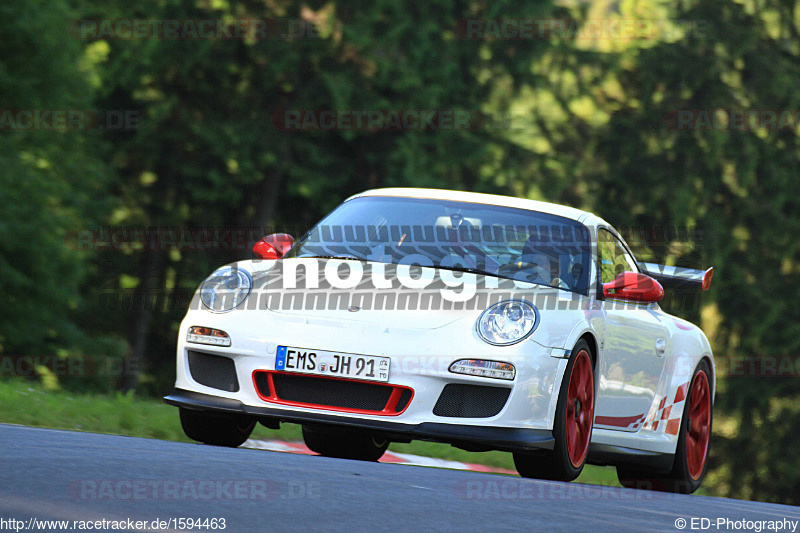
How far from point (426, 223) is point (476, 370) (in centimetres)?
147

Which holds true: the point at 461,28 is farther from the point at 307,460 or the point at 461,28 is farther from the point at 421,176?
the point at 307,460

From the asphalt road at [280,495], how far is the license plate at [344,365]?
448 millimetres

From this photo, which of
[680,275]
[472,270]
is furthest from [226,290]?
[680,275]

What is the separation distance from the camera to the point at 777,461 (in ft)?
108

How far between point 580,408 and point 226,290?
2021mm

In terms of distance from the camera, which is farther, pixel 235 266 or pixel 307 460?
pixel 235 266

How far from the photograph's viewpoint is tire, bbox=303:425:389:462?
9133 mm

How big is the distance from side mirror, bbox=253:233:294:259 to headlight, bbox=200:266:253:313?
0.70 m

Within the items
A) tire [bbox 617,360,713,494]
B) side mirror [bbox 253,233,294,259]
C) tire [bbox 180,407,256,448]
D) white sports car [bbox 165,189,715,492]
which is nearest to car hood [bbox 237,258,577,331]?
white sports car [bbox 165,189,715,492]

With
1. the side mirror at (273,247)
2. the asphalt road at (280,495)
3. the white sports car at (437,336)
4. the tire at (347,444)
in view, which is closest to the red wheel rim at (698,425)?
the white sports car at (437,336)

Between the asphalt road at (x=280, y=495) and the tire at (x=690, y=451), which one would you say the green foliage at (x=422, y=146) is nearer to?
the tire at (x=690, y=451)

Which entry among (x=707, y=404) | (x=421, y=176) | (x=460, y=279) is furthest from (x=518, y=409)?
(x=421, y=176)

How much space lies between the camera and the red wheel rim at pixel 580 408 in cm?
723

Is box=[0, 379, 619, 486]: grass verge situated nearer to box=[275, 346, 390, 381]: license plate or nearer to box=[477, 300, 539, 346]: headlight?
box=[275, 346, 390, 381]: license plate
